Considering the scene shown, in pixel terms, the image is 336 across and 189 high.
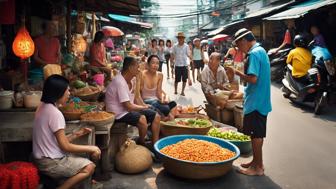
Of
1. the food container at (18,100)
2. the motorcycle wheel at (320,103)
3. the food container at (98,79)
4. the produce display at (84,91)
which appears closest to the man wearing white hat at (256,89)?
the produce display at (84,91)

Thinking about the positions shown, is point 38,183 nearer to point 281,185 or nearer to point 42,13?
point 281,185

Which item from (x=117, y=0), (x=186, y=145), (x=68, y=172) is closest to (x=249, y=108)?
(x=186, y=145)

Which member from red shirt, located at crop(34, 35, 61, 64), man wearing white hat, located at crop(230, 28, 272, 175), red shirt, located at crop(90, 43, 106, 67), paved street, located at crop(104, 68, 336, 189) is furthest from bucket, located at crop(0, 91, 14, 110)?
red shirt, located at crop(90, 43, 106, 67)

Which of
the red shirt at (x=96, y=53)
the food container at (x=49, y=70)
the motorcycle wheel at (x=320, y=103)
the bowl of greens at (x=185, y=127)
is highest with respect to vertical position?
the red shirt at (x=96, y=53)

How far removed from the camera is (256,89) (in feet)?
16.0

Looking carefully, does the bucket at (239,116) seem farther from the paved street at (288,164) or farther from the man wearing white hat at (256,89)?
the man wearing white hat at (256,89)

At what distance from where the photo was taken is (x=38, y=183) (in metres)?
3.54

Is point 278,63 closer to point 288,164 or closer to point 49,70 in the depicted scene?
point 288,164

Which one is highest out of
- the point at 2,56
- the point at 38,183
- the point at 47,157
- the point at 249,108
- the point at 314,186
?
the point at 2,56

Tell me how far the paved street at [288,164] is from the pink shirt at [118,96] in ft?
3.29

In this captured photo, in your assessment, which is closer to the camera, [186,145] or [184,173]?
[184,173]

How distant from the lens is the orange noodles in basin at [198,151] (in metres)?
4.83

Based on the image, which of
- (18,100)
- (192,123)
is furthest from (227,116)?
(18,100)

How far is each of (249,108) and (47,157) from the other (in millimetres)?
2890
